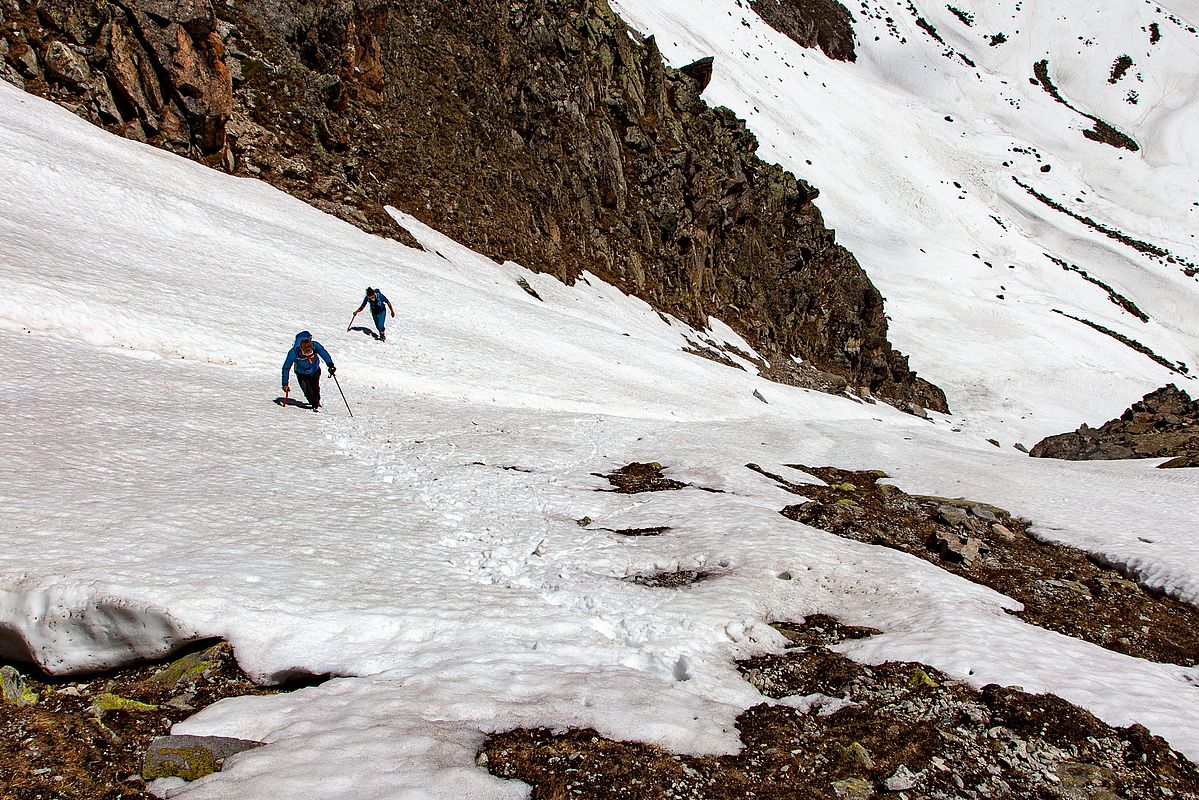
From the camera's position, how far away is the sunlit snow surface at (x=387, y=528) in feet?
18.8

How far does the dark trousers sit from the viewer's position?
51.7ft

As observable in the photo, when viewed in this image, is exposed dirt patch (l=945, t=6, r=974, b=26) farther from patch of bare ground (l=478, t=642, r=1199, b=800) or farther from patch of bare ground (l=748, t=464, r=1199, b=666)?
patch of bare ground (l=478, t=642, r=1199, b=800)

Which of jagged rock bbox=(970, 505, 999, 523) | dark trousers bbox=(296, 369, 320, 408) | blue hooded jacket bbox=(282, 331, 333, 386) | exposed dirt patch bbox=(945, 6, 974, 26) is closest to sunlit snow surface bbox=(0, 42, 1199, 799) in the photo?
dark trousers bbox=(296, 369, 320, 408)

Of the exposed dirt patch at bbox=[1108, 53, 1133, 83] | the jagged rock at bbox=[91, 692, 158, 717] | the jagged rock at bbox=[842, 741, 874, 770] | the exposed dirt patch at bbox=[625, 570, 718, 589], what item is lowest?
the jagged rock at bbox=[91, 692, 158, 717]

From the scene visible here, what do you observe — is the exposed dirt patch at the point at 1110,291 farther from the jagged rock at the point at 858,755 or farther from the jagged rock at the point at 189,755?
the jagged rock at the point at 189,755

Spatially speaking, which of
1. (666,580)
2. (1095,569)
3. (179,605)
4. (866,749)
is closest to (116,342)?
(179,605)

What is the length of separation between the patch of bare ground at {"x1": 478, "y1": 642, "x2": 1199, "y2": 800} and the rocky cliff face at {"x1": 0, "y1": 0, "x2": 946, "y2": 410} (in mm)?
34955

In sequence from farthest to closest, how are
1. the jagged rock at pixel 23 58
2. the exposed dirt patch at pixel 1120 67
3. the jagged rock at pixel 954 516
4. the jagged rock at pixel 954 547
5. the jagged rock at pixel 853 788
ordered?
the exposed dirt patch at pixel 1120 67 < the jagged rock at pixel 23 58 < the jagged rock at pixel 954 516 < the jagged rock at pixel 954 547 < the jagged rock at pixel 853 788

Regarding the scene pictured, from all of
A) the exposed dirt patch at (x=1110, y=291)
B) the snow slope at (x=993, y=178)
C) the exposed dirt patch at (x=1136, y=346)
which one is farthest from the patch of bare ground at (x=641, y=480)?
the exposed dirt patch at (x=1110, y=291)

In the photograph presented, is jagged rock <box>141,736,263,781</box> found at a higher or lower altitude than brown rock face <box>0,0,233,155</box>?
lower

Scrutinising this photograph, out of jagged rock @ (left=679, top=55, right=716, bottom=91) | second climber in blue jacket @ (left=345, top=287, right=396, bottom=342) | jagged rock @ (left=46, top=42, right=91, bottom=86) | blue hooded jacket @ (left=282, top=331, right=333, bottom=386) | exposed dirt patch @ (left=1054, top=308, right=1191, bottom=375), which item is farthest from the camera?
exposed dirt patch @ (left=1054, top=308, right=1191, bottom=375)

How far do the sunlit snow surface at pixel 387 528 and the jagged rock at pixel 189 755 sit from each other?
0.15 meters

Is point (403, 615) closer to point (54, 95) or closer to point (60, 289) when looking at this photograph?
point (60, 289)

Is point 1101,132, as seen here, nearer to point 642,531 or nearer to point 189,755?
point 642,531
